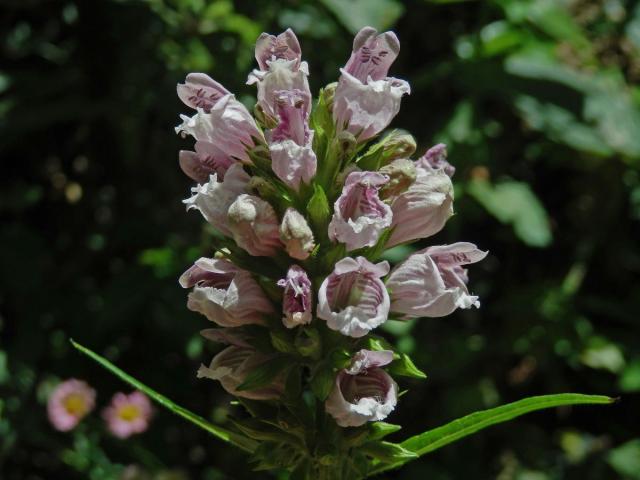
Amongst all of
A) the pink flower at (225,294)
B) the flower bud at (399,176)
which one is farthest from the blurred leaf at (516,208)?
the pink flower at (225,294)

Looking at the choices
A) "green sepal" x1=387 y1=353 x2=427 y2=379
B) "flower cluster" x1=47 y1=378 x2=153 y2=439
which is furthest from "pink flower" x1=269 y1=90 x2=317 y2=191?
"flower cluster" x1=47 y1=378 x2=153 y2=439

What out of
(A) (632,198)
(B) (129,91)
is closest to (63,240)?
(B) (129,91)

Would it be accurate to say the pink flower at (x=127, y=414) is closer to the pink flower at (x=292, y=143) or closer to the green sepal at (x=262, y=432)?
the green sepal at (x=262, y=432)

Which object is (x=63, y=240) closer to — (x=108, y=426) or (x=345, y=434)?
(x=108, y=426)

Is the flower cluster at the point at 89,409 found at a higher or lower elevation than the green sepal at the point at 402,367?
lower

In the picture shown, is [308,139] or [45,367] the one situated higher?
[308,139]
